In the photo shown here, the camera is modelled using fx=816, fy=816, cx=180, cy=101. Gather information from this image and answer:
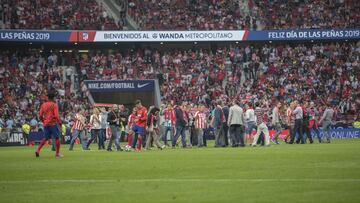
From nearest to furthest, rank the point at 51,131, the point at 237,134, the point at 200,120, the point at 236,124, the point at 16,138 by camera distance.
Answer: the point at 51,131, the point at 236,124, the point at 237,134, the point at 200,120, the point at 16,138

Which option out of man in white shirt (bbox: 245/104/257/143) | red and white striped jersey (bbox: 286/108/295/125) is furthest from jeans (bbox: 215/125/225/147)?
red and white striped jersey (bbox: 286/108/295/125)

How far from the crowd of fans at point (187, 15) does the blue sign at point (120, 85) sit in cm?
726

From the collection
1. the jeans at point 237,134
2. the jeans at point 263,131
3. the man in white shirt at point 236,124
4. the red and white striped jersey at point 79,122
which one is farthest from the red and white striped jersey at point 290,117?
the red and white striped jersey at point 79,122

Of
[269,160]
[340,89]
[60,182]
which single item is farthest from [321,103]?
[60,182]

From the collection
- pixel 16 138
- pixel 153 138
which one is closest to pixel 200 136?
pixel 153 138

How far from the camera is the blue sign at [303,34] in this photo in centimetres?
5831

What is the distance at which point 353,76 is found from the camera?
55156 mm

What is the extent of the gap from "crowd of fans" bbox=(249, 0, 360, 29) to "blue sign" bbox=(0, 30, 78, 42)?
46.2 ft

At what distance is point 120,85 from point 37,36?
712 centimetres

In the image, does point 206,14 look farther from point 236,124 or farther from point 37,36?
point 236,124

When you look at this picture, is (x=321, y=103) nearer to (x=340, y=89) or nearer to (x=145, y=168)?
(x=340, y=89)

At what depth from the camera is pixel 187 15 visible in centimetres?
6003

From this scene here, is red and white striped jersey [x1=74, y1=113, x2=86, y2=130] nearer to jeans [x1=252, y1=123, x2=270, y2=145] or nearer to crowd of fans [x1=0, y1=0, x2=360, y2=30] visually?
jeans [x1=252, y1=123, x2=270, y2=145]

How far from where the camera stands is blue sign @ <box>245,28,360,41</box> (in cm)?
5831
